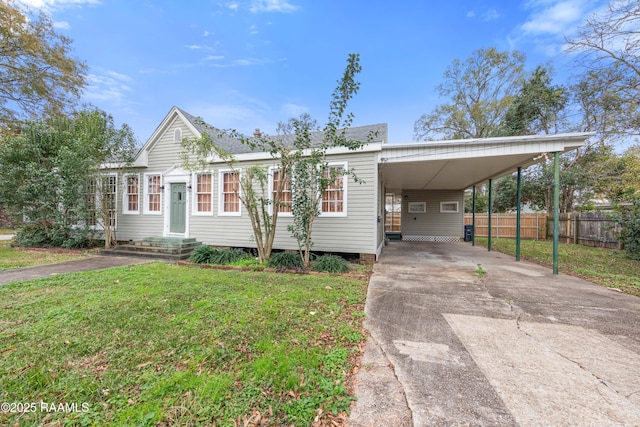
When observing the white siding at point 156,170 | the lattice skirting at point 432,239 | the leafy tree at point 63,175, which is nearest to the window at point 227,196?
the white siding at point 156,170

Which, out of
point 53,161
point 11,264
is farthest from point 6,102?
point 11,264

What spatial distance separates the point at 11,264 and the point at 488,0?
17636mm

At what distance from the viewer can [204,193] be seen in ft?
28.6

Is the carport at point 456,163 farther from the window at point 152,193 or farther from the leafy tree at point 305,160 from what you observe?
the window at point 152,193

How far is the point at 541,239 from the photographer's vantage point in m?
14.5

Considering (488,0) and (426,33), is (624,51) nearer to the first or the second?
(488,0)

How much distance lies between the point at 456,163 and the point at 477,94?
49.9 feet

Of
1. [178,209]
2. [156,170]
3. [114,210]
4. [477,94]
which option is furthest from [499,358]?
[477,94]

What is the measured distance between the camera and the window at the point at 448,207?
13.6m

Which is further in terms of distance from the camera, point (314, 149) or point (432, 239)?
point (432, 239)

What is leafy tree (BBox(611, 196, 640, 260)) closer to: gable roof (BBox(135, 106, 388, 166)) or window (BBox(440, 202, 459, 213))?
window (BBox(440, 202, 459, 213))

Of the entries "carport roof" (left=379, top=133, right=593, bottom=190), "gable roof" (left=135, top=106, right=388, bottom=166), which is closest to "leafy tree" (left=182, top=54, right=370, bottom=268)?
"carport roof" (left=379, top=133, right=593, bottom=190)

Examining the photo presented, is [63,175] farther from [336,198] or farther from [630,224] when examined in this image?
[630,224]

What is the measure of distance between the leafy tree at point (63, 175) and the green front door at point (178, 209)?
6.62 ft
